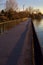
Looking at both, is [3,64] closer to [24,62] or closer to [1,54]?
[24,62]

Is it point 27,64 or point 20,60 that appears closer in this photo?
point 27,64

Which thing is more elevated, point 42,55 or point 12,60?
point 42,55

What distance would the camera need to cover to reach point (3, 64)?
314 inches

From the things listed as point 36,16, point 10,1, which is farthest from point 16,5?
point 36,16

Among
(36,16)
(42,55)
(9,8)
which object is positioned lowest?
(36,16)

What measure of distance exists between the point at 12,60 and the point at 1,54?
1567mm

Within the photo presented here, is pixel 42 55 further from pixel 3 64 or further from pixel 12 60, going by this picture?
pixel 12 60

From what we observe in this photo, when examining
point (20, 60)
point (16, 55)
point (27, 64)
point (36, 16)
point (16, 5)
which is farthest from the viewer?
point (36, 16)

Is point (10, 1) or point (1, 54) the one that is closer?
point (1, 54)

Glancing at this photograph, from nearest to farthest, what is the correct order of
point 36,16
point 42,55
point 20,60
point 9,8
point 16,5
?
point 42,55
point 20,60
point 9,8
point 16,5
point 36,16

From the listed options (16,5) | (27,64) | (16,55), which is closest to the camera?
(27,64)

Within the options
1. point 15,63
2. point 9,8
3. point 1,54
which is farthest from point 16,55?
point 9,8

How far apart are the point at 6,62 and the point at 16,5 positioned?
276ft

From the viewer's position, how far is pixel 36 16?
6649 inches
